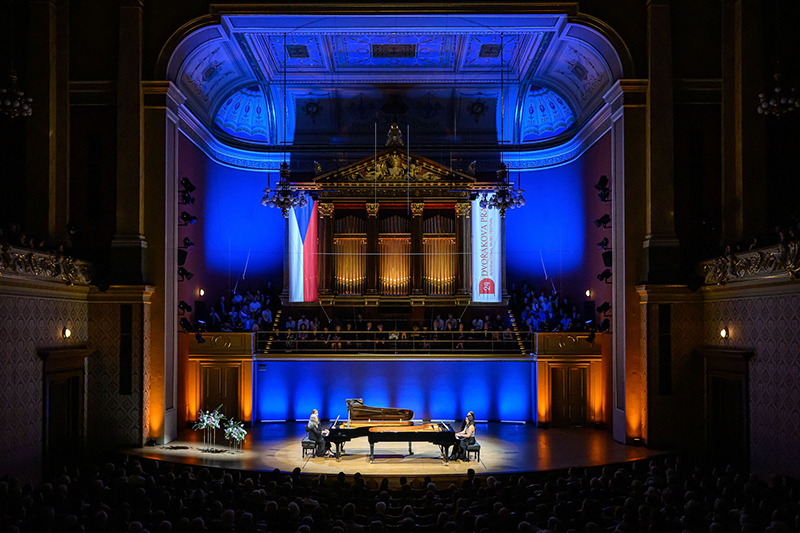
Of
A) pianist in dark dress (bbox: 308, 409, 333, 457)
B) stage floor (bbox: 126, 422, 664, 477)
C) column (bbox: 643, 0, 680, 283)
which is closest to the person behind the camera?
stage floor (bbox: 126, 422, 664, 477)

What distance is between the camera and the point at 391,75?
1927 centimetres

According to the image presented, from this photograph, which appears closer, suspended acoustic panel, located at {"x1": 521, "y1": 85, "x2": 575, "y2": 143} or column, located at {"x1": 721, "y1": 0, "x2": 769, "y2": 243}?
column, located at {"x1": 721, "y1": 0, "x2": 769, "y2": 243}

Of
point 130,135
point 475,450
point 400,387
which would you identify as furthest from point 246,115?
point 475,450

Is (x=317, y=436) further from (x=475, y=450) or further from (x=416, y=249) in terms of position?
(x=416, y=249)

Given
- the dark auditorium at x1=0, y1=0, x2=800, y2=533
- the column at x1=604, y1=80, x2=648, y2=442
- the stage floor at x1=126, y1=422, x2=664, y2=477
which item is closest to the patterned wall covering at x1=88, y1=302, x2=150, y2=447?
the dark auditorium at x1=0, y1=0, x2=800, y2=533

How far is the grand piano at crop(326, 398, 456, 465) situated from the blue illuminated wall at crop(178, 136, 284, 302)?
5.79 meters

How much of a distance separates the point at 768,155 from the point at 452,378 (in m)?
8.96

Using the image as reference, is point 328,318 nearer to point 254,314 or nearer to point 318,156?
point 254,314

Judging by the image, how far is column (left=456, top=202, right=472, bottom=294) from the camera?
734 inches

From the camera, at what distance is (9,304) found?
10.4 metres

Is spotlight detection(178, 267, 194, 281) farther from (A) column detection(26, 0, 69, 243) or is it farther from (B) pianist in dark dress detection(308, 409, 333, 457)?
(B) pianist in dark dress detection(308, 409, 333, 457)

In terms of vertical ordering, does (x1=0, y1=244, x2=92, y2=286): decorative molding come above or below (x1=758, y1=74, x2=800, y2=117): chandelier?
below

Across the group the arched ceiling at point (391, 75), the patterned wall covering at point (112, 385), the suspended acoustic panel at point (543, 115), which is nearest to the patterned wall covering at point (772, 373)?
the arched ceiling at point (391, 75)

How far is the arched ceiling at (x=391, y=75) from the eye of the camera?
1456 cm
